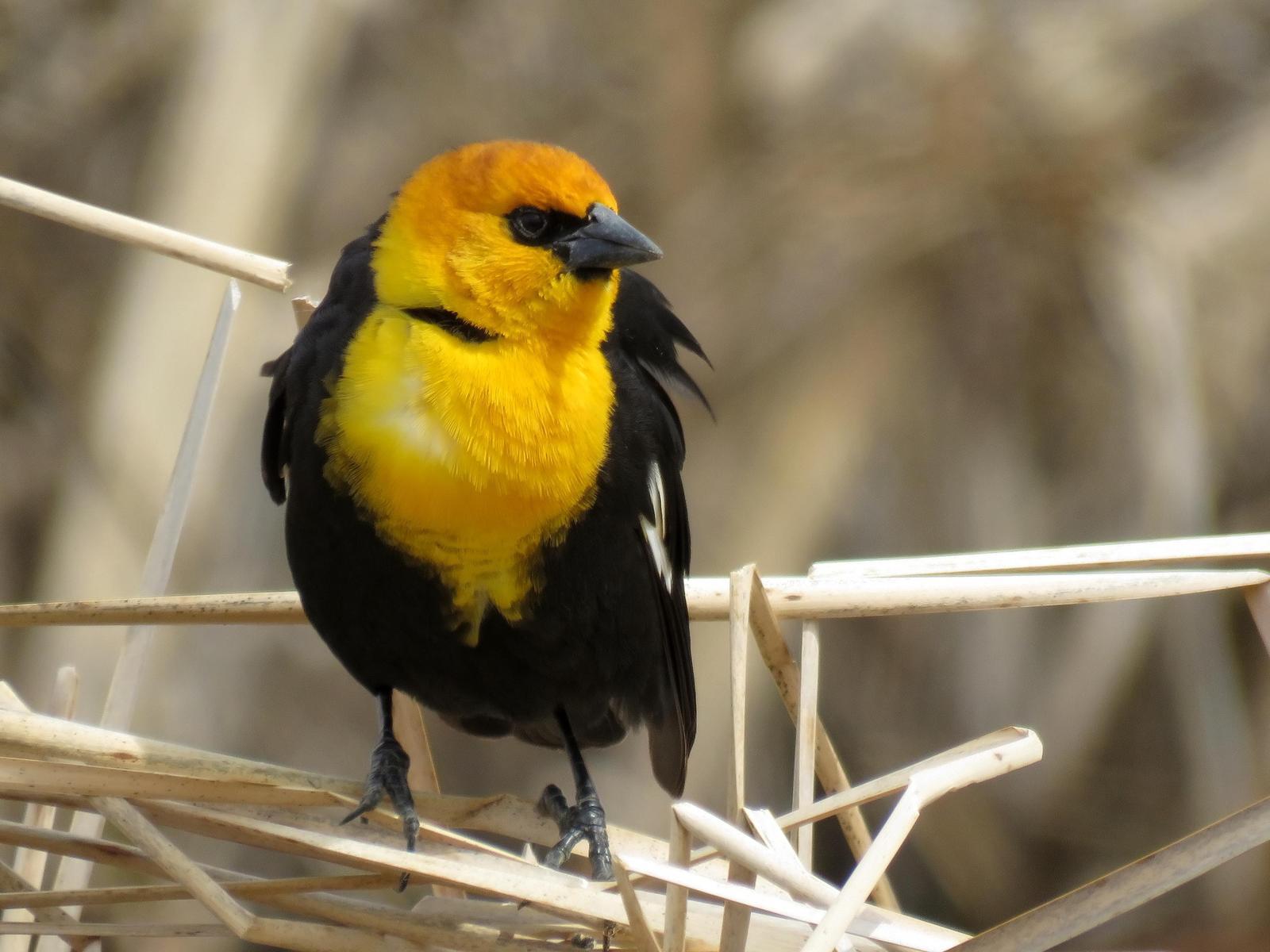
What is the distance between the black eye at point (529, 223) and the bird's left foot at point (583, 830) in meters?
0.84

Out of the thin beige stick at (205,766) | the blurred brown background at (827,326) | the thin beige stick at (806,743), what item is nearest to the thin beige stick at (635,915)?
the thin beige stick at (806,743)

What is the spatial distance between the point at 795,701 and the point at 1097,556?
0.46 metres

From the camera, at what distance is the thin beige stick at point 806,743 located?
1833mm

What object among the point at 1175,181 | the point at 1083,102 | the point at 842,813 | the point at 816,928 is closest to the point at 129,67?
the point at 1083,102

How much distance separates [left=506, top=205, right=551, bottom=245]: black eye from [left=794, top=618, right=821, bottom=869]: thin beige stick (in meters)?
0.74

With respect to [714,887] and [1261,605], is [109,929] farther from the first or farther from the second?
[1261,605]

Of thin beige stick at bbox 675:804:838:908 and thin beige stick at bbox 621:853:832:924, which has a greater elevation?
thin beige stick at bbox 675:804:838:908

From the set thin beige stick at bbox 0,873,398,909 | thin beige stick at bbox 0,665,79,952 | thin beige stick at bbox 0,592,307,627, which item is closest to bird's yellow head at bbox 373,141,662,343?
thin beige stick at bbox 0,592,307,627

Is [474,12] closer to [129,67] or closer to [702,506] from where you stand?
[129,67]

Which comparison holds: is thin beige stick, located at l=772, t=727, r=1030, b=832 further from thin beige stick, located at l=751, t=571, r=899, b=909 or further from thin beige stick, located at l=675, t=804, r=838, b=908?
thin beige stick, located at l=751, t=571, r=899, b=909

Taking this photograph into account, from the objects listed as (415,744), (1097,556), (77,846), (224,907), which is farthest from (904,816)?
(415,744)

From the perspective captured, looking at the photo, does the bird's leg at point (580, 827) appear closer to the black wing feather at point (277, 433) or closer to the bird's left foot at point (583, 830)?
the bird's left foot at point (583, 830)

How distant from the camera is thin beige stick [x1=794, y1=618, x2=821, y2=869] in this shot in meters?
1.83

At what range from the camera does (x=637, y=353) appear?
2484mm
